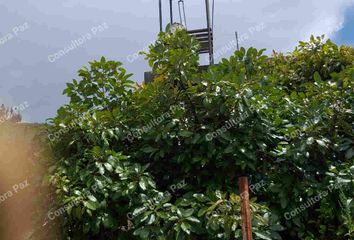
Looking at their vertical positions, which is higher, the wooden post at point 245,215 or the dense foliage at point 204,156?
the dense foliage at point 204,156

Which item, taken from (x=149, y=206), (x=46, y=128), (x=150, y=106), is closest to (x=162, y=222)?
(x=149, y=206)

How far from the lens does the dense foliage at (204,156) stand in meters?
3.06

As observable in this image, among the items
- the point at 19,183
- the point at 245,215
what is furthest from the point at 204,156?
the point at 19,183

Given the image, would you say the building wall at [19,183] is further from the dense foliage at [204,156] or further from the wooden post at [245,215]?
the wooden post at [245,215]

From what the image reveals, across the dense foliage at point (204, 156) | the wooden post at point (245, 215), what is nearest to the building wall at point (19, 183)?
the dense foliage at point (204, 156)

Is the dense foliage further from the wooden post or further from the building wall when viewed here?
the wooden post

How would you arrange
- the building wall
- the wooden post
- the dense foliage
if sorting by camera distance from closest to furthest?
the wooden post, the dense foliage, the building wall

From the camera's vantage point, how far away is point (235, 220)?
2.81 m

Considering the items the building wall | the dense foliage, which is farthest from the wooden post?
the building wall

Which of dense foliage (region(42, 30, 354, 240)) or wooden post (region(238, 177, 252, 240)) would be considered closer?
wooden post (region(238, 177, 252, 240))

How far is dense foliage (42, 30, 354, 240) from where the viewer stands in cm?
306

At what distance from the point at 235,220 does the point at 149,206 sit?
0.64 m

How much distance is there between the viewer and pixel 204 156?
3.36 meters

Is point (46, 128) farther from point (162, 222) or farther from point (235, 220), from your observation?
point (235, 220)
